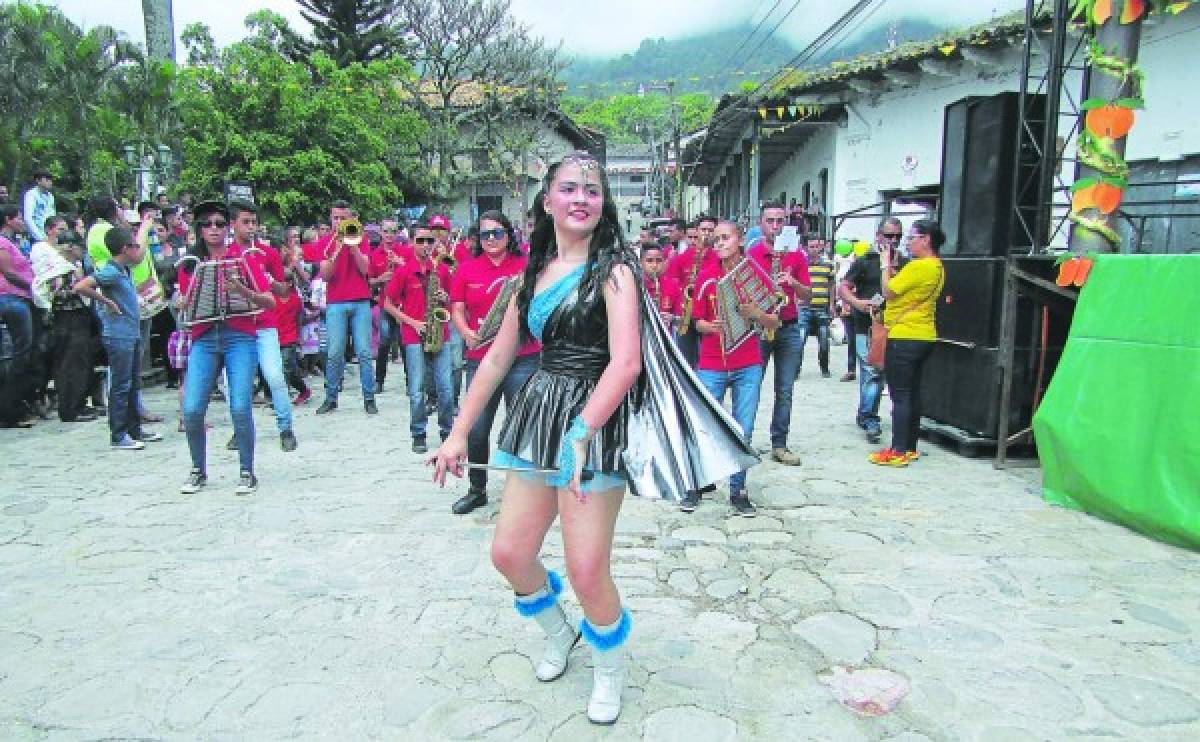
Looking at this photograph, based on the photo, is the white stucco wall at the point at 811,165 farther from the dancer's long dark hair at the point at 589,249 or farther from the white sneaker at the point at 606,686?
the white sneaker at the point at 606,686

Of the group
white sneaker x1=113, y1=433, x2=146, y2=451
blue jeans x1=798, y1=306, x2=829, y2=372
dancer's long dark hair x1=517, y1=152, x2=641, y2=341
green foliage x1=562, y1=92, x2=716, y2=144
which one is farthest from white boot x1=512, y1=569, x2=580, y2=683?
green foliage x1=562, y1=92, x2=716, y2=144

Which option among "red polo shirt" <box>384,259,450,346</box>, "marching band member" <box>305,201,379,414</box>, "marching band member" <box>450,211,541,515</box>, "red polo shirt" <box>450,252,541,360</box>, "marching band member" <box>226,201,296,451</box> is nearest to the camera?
"marching band member" <box>450,211,541,515</box>

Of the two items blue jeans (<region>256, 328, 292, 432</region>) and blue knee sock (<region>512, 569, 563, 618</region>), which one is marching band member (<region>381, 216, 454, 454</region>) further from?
blue knee sock (<region>512, 569, 563, 618</region>)

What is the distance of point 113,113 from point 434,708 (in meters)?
15.9

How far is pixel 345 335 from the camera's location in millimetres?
8461

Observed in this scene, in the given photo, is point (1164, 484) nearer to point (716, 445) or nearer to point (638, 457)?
point (716, 445)

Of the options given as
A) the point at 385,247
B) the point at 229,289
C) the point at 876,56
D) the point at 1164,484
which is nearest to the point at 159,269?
the point at 385,247

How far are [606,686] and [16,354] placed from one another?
7539 mm

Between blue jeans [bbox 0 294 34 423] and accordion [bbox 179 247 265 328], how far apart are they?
3463 millimetres

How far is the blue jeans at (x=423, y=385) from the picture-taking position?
6719mm

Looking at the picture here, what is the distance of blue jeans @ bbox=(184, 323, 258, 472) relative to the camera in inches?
212

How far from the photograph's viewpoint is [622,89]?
15300 centimetres

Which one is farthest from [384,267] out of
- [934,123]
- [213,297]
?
[934,123]

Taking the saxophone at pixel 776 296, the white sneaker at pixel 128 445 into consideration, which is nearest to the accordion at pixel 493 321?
the saxophone at pixel 776 296
